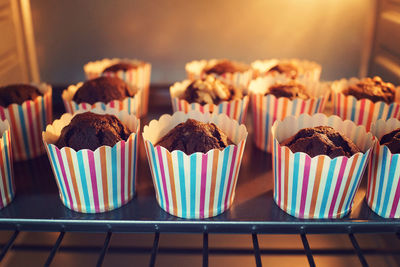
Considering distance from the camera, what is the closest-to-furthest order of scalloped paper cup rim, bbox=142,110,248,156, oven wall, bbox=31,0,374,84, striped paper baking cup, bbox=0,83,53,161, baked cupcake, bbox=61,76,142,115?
1. scalloped paper cup rim, bbox=142,110,248,156
2. striped paper baking cup, bbox=0,83,53,161
3. baked cupcake, bbox=61,76,142,115
4. oven wall, bbox=31,0,374,84

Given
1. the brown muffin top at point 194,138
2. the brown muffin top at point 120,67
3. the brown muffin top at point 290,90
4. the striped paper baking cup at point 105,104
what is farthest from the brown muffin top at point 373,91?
the brown muffin top at point 120,67

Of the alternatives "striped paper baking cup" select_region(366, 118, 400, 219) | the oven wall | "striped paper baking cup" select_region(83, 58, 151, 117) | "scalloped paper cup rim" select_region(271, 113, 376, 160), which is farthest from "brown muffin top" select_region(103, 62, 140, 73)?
"striped paper baking cup" select_region(366, 118, 400, 219)

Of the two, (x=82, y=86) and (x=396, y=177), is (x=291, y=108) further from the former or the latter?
(x=82, y=86)

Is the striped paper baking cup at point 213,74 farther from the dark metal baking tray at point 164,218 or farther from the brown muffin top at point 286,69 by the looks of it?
the dark metal baking tray at point 164,218

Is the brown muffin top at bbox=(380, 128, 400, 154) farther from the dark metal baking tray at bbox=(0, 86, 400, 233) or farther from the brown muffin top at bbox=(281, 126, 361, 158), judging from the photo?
the dark metal baking tray at bbox=(0, 86, 400, 233)

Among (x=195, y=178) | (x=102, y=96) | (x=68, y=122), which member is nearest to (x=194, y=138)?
(x=195, y=178)

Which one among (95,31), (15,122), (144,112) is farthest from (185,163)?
(95,31)
